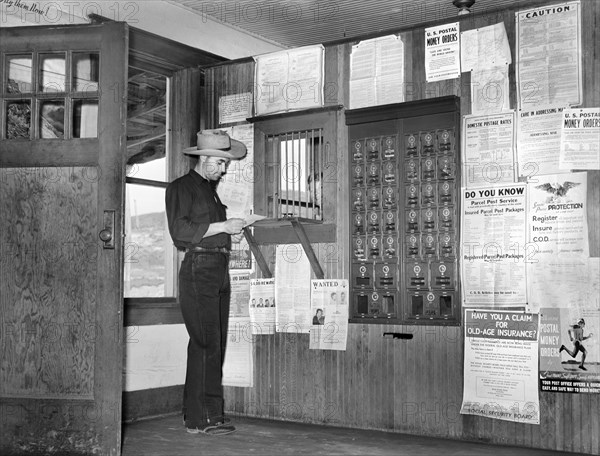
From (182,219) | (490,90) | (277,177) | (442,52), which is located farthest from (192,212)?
(490,90)

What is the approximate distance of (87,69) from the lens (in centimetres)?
473

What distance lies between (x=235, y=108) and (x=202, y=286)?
167cm

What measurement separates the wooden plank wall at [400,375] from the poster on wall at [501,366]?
0.07 m

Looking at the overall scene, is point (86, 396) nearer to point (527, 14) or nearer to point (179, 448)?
point (179, 448)

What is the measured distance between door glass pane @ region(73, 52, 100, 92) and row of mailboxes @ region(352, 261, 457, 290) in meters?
2.06

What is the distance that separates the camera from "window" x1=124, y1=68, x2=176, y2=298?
6094 millimetres

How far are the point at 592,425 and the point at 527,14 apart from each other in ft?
7.92

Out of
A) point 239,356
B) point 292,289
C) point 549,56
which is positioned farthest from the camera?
point 239,356

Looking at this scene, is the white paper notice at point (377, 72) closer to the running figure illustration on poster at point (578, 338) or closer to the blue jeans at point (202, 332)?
the blue jeans at point (202, 332)

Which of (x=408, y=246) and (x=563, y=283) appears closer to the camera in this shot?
(x=563, y=283)

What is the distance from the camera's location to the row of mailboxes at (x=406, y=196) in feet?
16.9

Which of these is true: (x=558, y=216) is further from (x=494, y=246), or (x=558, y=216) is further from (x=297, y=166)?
(x=297, y=166)

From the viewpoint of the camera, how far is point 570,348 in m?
4.65

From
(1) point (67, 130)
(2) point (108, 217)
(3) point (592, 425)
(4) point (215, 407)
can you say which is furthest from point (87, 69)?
(3) point (592, 425)
